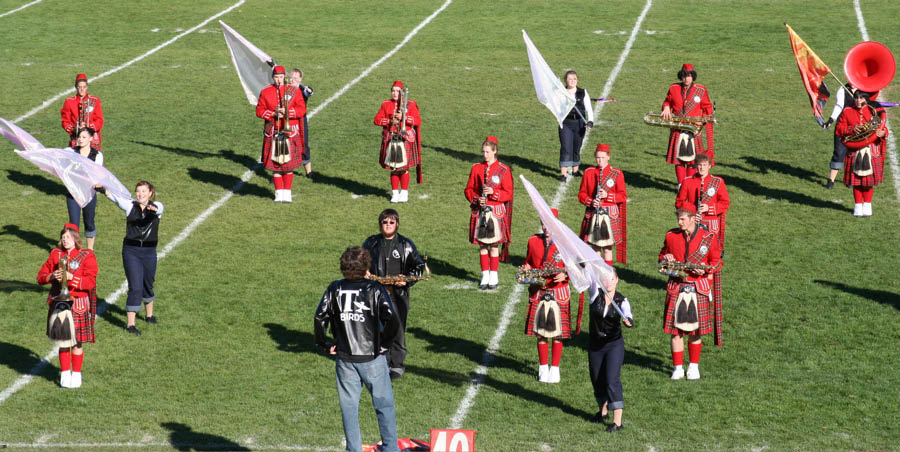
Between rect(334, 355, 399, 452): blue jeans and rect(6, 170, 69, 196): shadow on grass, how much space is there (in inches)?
468

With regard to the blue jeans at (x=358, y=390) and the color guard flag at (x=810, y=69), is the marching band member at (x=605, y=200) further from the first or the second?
the blue jeans at (x=358, y=390)

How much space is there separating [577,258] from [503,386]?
86.7 inches

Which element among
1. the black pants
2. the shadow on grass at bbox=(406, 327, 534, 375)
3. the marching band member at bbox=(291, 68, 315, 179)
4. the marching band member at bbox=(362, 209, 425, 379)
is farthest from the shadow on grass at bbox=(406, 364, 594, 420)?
the marching band member at bbox=(291, 68, 315, 179)

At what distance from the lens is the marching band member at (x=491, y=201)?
51.2ft

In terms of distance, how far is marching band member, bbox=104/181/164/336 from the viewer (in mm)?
→ 14164

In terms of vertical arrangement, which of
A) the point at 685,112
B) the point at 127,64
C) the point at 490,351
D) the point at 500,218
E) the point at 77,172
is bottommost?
the point at 490,351

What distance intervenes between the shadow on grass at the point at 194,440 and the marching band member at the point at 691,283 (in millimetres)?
4723

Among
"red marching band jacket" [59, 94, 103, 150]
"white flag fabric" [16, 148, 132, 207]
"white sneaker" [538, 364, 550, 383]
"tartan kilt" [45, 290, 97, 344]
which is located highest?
"red marching band jacket" [59, 94, 103, 150]

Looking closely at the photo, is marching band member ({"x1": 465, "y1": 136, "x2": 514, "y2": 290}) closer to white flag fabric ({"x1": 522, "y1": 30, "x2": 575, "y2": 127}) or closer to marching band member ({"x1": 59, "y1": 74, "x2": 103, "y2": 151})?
white flag fabric ({"x1": 522, "y1": 30, "x2": 575, "y2": 127})

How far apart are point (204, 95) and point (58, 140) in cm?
427

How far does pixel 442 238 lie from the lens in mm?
18000

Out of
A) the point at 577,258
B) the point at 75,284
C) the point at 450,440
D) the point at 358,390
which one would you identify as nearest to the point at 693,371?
the point at 577,258

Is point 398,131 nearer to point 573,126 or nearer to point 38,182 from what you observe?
point 573,126

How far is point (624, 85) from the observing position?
2711 centimetres
